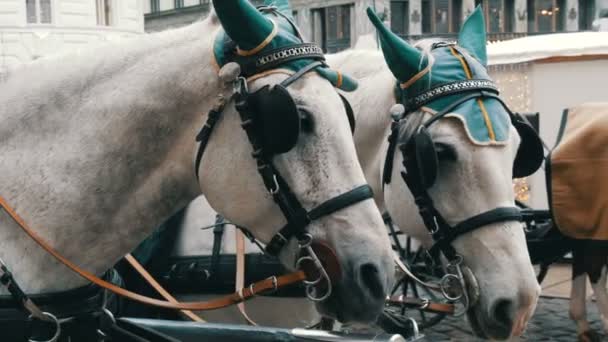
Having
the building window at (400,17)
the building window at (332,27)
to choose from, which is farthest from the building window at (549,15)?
the building window at (332,27)

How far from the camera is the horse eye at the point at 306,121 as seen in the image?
202 cm

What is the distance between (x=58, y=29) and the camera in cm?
1967

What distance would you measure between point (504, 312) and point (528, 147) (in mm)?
742

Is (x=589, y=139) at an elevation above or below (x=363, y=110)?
below

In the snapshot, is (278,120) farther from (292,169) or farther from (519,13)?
(519,13)

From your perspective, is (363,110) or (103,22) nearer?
(363,110)

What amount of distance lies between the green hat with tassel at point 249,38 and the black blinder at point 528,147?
1330 millimetres

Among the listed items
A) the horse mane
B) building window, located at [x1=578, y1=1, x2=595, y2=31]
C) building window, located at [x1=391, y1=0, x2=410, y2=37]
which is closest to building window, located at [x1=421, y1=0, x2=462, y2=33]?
building window, located at [x1=391, y1=0, x2=410, y2=37]

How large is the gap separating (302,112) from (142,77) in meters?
0.45

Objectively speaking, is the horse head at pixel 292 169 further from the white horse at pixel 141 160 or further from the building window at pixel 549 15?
the building window at pixel 549 15

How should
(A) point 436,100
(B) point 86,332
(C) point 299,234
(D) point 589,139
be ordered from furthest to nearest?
(D) point 589,139 → (A) point 436,100 → (B) point 86,332 → (C) point 299,234

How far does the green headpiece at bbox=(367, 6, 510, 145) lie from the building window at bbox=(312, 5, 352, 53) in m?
29.7

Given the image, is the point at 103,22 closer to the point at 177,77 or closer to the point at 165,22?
the point at 165,22

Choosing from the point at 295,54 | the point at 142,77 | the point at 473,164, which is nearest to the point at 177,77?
the point at 142,77
